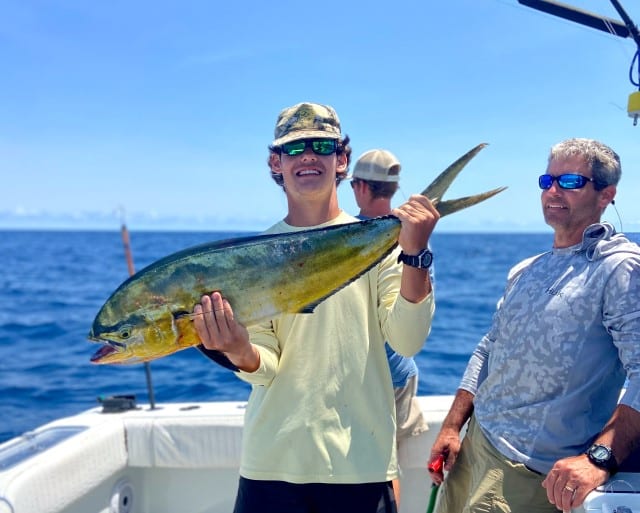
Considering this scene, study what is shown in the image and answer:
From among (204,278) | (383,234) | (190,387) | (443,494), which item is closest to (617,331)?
(383,234)

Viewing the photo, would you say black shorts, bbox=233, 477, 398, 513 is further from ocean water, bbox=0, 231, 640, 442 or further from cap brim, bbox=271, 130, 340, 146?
ocean water, bbox=0, 231, 640, 442

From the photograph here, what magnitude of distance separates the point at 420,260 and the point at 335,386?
0.49 meters

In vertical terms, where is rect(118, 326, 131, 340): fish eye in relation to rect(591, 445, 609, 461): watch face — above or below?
above

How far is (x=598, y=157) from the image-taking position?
7.02 feet

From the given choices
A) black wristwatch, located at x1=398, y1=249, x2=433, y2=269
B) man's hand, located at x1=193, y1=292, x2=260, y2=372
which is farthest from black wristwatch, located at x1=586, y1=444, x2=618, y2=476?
man's hand, located at x1=193, y1=292, x2=260, y2=372

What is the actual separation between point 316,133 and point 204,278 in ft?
2.04

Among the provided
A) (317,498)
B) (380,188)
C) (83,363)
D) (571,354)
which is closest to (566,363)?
(571,354)

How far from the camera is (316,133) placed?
74.2 inches

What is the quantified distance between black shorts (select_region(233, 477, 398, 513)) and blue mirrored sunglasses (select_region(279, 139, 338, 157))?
107cm

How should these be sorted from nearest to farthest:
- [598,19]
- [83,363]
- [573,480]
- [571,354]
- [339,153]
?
[573,480] → [571,354] → [339,153] → [598,19] → [83,363]

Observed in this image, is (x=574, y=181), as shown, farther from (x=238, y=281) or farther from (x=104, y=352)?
(x=104, y=352)

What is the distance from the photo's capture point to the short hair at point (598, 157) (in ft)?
7.01

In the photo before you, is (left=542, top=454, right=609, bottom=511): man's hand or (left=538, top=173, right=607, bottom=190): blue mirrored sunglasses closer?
(left=542, top=454, right=609, bottom=511): man's hand

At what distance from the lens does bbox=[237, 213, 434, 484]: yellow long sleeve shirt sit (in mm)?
1777
